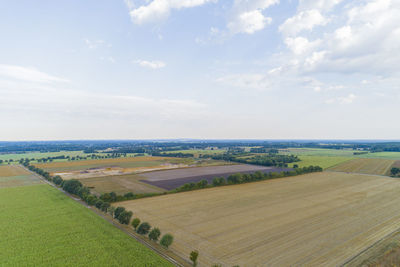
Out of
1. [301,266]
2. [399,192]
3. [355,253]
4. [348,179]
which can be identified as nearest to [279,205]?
[355,253]

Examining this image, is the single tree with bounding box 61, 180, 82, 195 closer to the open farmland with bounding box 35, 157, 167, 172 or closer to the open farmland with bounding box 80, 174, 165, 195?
the open farmland with bounding box 80, 174, 165, 195

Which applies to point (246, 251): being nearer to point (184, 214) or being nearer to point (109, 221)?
point (184, 214)

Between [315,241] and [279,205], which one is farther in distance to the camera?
[279,205]

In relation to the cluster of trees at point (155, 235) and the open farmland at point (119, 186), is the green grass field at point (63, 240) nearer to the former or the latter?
the cluster of trees at point (155, 235)

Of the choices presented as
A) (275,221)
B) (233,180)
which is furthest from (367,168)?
(275,221)

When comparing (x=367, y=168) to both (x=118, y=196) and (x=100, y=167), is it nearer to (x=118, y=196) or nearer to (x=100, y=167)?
(x=118, y=196)
